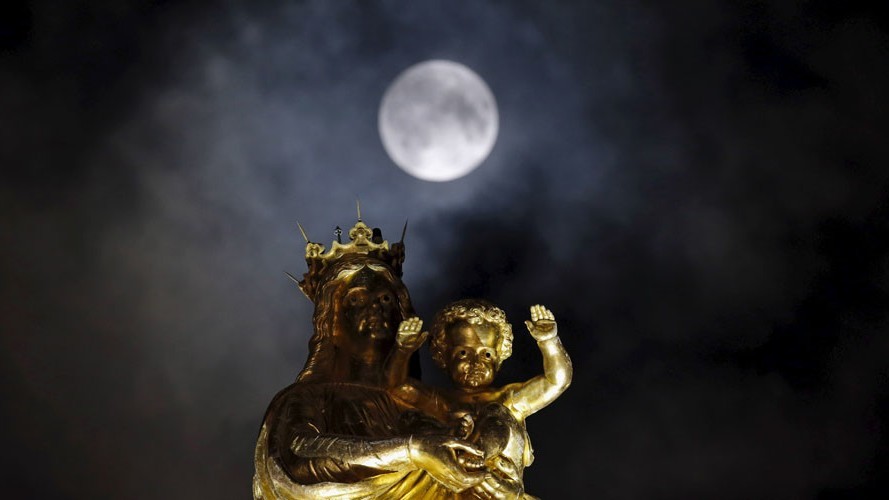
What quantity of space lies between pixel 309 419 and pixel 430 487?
4.04 feet

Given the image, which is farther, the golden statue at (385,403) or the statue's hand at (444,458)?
the golden statue at (385,403)

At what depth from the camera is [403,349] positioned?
35.8 ft

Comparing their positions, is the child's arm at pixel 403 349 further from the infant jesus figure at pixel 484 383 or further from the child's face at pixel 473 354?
the child's face at pixel 473 354

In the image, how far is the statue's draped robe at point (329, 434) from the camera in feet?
31.5

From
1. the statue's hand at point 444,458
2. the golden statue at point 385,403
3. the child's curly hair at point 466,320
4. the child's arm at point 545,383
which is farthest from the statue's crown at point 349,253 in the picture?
the statue's hand at point 444,458

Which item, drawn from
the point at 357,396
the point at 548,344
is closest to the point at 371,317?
the point at 357,396

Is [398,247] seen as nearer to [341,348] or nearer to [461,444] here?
[341,348]

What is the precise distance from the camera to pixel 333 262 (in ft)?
41.8

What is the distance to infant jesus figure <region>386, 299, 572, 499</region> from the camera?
32.4 feet

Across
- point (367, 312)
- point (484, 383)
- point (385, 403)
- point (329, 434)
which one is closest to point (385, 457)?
point (329, 434)

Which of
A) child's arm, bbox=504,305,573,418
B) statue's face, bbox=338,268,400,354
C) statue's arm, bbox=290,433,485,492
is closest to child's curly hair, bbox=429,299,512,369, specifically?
child's arm, bbox=504,305,573,418

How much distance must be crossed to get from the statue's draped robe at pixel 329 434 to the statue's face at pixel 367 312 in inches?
32.8

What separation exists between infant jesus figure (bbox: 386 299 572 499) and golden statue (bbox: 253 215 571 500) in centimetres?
1

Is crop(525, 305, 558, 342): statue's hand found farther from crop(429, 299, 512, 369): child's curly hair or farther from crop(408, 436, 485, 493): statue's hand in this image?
crop(408, 436, 485, 493): statue's hand
